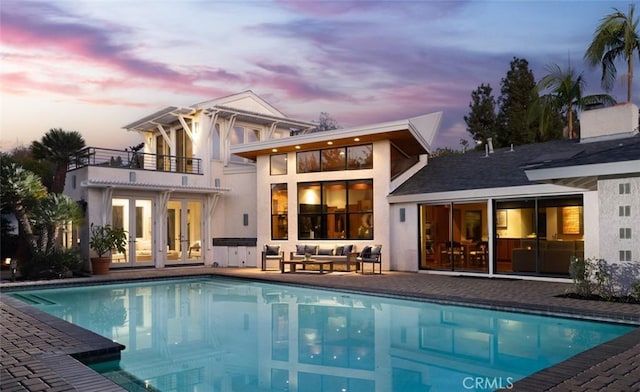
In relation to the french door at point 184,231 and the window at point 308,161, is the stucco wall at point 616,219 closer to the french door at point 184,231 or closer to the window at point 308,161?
the window at point 308,161

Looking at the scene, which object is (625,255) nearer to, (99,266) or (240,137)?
(99,266)

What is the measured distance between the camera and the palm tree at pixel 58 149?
18.8m

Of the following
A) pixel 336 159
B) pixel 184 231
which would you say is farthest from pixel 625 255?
pixel 184 231

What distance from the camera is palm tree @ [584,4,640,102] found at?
1472cm

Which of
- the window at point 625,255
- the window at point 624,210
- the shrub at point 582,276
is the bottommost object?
the shrub at point 582,276

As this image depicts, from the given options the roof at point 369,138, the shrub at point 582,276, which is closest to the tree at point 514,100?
the roof at point 369,138

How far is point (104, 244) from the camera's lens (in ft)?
47.5

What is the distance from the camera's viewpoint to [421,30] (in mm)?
16969

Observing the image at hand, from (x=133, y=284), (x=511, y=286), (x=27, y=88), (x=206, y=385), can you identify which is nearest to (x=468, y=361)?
(x=206, y=385)

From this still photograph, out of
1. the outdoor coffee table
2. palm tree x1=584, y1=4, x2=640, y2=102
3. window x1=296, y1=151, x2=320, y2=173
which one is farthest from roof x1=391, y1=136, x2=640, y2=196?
the outdoor coffee table

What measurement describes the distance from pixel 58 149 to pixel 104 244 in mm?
6422

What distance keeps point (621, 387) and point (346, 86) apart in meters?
19.9

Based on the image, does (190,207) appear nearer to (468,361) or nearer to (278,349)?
(278,349)

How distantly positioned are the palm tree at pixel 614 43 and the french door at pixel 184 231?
43.6 ft
